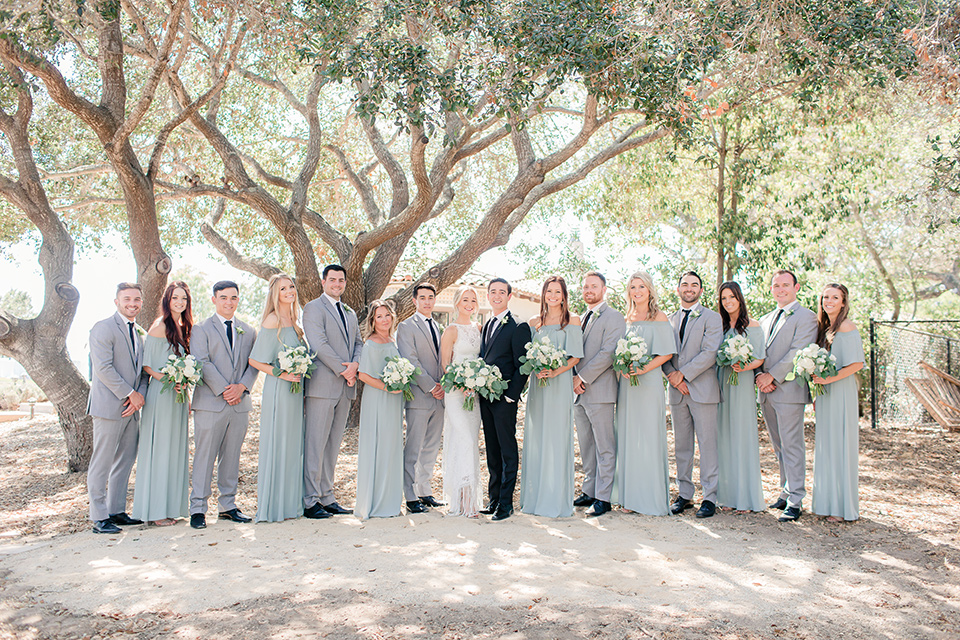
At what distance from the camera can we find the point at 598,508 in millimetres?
6480

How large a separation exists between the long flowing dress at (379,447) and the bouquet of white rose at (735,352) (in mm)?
2880

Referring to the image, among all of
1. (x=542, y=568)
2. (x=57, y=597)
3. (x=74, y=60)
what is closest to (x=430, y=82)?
(x=542, y=568)

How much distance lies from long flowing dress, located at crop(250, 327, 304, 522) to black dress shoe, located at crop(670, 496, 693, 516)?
10.9ft

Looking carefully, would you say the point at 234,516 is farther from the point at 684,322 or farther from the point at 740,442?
the point at 740,442

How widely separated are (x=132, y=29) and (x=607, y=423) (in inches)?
343

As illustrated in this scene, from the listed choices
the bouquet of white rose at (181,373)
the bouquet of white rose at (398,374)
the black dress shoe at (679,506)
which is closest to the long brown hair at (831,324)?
the black dress shoe at (679,506)

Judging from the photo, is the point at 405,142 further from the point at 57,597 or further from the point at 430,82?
the point at 57,597

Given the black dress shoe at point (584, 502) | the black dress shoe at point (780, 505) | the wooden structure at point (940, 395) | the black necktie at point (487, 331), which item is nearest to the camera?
the black necktie at point (487, 331)

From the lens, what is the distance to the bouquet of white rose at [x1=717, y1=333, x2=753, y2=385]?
6.36 metres

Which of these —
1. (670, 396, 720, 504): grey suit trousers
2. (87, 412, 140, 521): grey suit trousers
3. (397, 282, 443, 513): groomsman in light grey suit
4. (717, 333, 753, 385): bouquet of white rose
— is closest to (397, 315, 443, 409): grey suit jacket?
(397, 282, 443, 513): groomsman in light grey suit

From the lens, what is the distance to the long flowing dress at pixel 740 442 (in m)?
6.59

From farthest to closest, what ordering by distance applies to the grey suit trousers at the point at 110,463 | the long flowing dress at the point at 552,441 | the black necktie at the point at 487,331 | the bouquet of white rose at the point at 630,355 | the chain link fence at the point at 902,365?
1. the chain link fence at the point at 902,365
2. the black necktie at the point at 487,331
3. the long flowing dress at the point at 552,441
4. the bouquet of white rose at the point at 630,355
5. the grey suit trousers at the point at 110,463

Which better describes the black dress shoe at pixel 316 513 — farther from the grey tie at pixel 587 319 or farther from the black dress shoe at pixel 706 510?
the black dress shoe at pixel 706 510

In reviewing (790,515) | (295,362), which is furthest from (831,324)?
(295,362)
